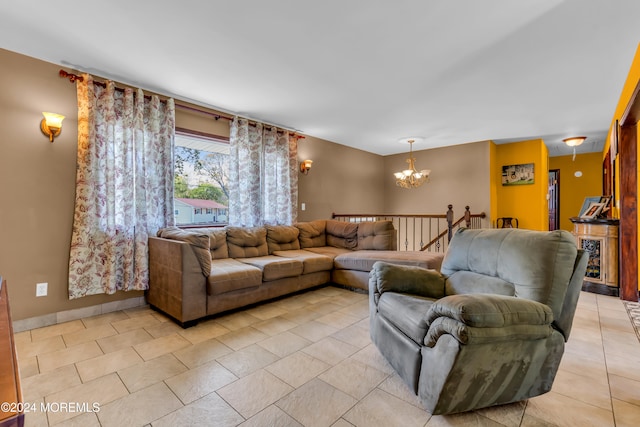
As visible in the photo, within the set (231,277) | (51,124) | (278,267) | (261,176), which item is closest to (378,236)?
(278,267)

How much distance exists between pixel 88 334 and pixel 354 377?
236 centimetres

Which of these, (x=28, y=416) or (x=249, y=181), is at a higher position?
(x=249, y=181)

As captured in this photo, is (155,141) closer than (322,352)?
No

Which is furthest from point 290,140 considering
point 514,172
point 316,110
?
point 514,172

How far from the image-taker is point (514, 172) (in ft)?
19.2

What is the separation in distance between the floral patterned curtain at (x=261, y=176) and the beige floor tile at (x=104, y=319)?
1.68 meters

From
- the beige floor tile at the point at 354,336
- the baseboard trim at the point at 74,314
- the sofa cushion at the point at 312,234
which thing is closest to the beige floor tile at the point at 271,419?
the beige floor tile at the point at 354,336

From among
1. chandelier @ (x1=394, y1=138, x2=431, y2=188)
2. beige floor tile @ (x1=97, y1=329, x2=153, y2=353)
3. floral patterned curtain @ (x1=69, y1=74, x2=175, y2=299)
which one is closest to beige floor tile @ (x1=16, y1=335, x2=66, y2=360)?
beige floor tile @ (x1=97, y1=329, x2=153, y2=353)

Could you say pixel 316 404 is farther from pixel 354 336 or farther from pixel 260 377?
pixel 354 336

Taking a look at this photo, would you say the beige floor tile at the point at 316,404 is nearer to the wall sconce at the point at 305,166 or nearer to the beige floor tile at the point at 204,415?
the beige floor tile at the point at 204,415

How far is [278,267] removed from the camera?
3.35 meters

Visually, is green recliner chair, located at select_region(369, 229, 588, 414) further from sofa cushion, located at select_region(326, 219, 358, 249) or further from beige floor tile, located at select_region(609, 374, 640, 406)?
sofa cushion, located at select_region(326, 219, 358, 249)

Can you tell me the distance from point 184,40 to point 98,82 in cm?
128

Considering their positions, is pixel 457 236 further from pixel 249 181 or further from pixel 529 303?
→ pixel 249 181
